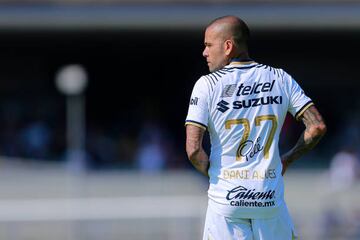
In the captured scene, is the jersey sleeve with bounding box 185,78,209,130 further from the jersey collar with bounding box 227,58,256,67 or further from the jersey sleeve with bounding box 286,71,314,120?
the jersey sleeve with bounding box 286,71,314,120

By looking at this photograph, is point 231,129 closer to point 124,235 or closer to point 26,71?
point 124,235

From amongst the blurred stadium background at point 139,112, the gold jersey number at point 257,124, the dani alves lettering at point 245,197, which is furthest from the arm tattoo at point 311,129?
the blurred stadium background at point 139,112

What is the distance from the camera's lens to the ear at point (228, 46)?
541cm

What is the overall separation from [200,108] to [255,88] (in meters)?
0.33

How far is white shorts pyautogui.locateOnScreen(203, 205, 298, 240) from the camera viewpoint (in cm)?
540

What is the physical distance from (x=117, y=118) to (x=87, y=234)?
12.8 meters

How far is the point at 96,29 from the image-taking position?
21562mm

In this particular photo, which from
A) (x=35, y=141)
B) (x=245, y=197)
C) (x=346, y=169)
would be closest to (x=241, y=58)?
(x=245, y=197)

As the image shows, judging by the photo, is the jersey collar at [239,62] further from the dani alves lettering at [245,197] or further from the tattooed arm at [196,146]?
the dani alves lettering at [245,197]

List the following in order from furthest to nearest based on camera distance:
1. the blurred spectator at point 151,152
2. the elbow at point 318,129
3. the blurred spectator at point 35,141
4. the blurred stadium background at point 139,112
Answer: the blurred spectator at point 35,141 < the blurred spectator at point 151,152 < the blurred stadium background at point 139,112 < the elbow at point 318,129

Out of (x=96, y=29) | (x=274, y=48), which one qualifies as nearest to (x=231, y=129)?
(x=96, y=29)

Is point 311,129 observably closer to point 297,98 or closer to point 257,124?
point 297,98

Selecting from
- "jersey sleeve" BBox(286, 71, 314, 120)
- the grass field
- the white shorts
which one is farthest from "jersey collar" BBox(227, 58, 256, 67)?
the grass field

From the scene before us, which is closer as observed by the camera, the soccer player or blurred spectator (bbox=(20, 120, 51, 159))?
the soccer player
